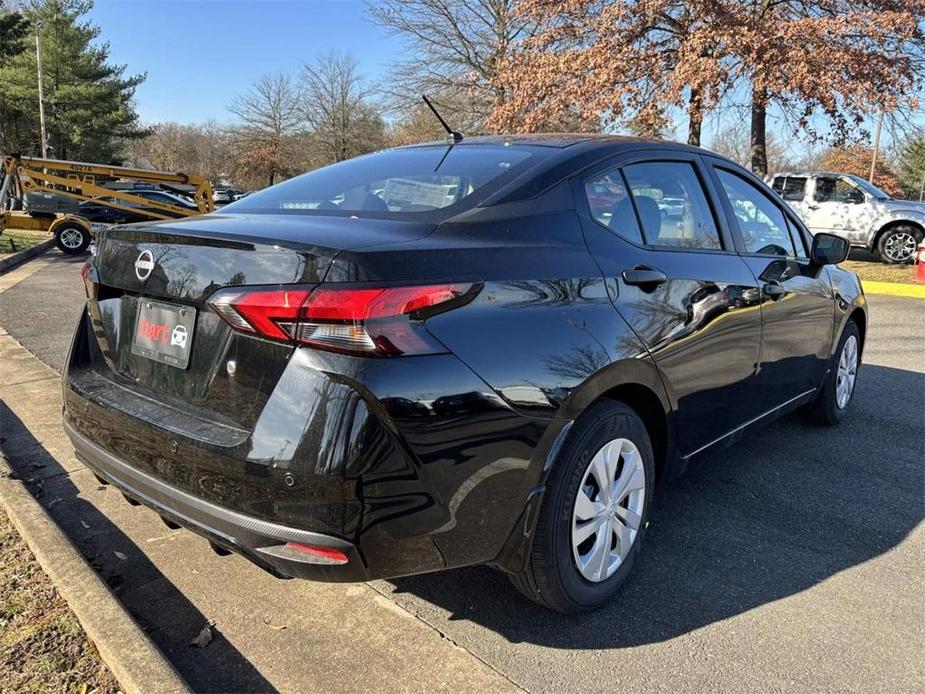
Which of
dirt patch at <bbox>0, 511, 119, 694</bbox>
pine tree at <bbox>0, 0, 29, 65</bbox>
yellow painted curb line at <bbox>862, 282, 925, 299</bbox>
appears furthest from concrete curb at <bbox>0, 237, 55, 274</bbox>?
yellow painted curb line at <bbox>862, 282, 925, 299</bbox>

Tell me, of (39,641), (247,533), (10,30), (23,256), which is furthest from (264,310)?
Answer: (10,30)

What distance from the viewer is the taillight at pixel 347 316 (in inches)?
74.1

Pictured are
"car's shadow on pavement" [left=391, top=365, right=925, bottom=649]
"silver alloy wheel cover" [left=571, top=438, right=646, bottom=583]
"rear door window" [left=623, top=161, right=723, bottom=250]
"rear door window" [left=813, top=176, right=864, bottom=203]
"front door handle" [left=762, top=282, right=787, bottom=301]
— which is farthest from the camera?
"rear door window" [left=813, top=176, right=864, bottom=203]

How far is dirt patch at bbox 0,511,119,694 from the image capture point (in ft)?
7.10

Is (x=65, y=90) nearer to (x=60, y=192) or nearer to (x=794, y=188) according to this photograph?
(x=60, y=192)

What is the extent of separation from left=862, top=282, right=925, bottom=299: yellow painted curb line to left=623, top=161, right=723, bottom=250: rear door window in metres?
9.47

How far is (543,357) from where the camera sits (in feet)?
7.19

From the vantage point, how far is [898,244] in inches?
576

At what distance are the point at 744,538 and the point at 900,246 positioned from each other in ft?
46.1

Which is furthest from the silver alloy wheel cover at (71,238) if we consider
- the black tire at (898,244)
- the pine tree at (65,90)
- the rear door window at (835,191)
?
the pine tree at (65,90)

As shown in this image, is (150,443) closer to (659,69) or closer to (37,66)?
(659,69)

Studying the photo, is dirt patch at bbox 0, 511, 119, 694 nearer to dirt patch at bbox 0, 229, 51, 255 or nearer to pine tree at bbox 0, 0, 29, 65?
dirt patch at bbox 0, 229, 51, 255

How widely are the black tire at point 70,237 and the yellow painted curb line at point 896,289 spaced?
1563 cm

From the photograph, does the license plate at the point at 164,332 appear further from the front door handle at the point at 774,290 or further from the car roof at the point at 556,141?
the front door handle at the point at 774,290
